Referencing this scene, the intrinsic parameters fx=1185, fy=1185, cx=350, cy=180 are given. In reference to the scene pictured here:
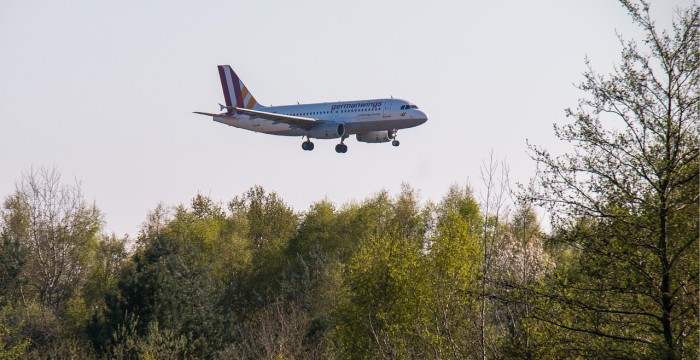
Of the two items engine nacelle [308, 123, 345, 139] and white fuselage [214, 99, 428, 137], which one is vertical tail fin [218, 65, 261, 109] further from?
engine nacelle [308, 123, 345, 139]

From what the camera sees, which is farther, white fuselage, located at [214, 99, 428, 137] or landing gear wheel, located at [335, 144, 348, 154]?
landing gear wheel, located at [335, 144, 348, 154]

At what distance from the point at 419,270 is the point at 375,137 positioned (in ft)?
75.2

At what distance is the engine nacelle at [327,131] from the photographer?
195 ft

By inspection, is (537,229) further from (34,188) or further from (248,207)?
(248,207)

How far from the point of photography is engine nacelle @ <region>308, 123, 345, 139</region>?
5944 cm

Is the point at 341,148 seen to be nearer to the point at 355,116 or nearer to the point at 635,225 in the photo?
the point at 355,116

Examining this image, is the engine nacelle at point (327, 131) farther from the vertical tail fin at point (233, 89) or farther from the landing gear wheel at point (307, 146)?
the vertical tail fin at point (233, 89)

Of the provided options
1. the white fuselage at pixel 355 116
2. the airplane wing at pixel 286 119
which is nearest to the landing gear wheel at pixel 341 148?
the white fuselage at pixel 355 116

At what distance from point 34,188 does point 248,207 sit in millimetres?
18422

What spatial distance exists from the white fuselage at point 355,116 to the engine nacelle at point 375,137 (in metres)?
0.28

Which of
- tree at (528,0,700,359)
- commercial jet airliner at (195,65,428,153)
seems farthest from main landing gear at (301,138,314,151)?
tree at (528,0,700,359)

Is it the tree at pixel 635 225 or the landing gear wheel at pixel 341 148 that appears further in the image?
the landing gear wheel at pixel 341 148

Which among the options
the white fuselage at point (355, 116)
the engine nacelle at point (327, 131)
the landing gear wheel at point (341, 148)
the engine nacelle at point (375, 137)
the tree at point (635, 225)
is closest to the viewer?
Answer: the tree at point (635, 225)

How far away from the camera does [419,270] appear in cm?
3709
